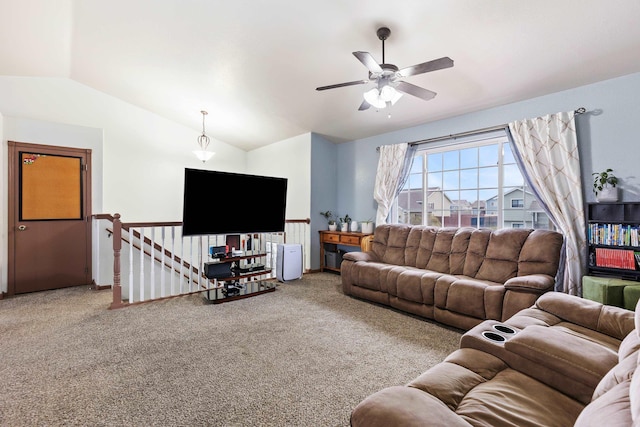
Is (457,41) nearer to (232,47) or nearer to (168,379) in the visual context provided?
(232,47)

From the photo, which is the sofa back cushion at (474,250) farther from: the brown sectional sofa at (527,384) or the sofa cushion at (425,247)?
the brown sectional sofa at (527,384)

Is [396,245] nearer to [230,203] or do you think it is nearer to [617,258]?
[617,258]

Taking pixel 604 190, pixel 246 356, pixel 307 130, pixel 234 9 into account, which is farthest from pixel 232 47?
pixel 604 190

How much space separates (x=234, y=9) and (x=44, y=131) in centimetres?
381

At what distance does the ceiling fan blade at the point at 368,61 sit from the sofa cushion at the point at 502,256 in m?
2.21

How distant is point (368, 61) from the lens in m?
2.31

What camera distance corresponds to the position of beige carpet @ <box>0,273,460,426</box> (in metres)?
1.74

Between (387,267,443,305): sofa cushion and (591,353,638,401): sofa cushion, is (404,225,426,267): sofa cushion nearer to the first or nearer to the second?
(387,267,443,305): sofa cushion

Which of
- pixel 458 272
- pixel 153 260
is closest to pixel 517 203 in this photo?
pixel 458 272

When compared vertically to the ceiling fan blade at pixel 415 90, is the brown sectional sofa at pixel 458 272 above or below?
below

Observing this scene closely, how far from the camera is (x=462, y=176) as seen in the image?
171 inches

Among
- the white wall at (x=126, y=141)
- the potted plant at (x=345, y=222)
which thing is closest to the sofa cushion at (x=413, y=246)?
the potted plant at (x=345, y=222)

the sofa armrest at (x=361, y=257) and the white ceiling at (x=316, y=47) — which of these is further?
the sofa armrest at (x=361, y=257)

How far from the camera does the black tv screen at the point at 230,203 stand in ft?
11.8
